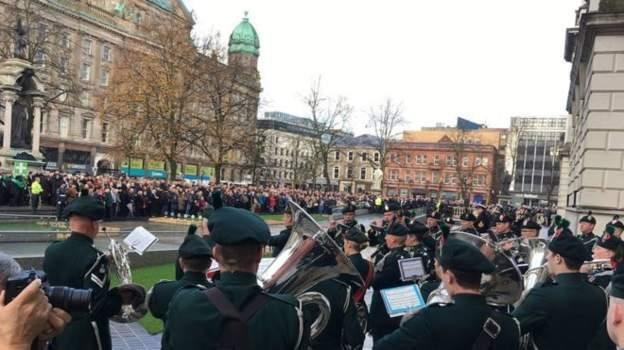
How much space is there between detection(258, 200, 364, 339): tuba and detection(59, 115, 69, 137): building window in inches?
2812

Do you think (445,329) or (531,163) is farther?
(531,163)

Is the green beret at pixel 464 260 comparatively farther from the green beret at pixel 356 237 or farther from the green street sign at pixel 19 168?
the green street sign at pixel 19 168

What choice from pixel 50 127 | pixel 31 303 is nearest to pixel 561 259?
pixel 31 303

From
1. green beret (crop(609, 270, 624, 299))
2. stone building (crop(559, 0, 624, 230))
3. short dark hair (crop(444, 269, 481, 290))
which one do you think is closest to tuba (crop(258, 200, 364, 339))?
short dark hair (crop(444, 269, 481, 290))

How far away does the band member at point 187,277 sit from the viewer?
4367 millimetres

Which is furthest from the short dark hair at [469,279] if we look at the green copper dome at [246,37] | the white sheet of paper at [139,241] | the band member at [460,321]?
the green copper dome at [246,37]

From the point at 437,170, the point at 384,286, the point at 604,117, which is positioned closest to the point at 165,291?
the point at 384,286

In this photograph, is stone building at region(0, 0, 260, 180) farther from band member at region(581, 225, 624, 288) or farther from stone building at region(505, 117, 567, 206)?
stone building at region(505, 117, 567, 206)

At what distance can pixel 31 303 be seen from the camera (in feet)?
6.39

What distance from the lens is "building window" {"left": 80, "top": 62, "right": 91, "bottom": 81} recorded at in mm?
73000

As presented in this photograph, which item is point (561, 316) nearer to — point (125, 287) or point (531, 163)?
point (125, 287)

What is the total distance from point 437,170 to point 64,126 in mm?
63022

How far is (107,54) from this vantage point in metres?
76.8

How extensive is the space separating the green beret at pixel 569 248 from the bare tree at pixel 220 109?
30.8 m
